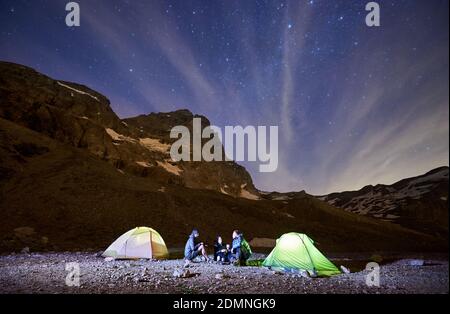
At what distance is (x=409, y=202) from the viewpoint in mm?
88750

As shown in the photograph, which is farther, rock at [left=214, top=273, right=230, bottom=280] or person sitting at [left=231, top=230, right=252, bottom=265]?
person sitting at [left=231, top=230, right=252, bottom=265]

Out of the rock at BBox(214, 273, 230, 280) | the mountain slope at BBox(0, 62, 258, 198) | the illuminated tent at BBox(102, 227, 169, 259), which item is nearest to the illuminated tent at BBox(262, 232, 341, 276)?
the rock at BBox(214, 273, 230, 280)

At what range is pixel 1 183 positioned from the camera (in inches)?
1238

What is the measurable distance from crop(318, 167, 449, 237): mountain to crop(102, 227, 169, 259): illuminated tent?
5315cm

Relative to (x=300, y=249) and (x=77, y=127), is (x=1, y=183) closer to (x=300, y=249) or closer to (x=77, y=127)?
(x=77, y=127)

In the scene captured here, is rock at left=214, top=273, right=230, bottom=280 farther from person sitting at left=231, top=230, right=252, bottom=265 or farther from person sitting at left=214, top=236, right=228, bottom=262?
person sitting at left=214, top=236, right=228, bottom=262

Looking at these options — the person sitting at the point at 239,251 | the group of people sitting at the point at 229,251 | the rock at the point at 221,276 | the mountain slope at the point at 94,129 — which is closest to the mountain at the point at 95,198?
the mountain slope at the point at 94,129

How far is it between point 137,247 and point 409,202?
9103 centimetres

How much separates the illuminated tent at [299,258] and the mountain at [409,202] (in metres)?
51.2

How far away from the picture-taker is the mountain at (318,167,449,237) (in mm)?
70644

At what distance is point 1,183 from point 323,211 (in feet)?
151

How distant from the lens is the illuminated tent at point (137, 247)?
1656 cm

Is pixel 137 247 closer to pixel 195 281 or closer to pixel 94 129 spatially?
pixel 195 281

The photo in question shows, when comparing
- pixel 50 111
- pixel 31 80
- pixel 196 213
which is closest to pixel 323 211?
pixel 196 213
